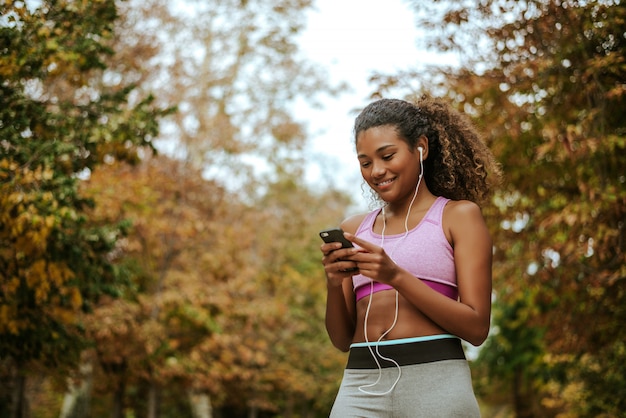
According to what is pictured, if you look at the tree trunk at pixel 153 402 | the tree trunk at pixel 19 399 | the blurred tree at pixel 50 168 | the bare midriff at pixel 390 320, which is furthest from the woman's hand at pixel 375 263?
the tree trunk at pixel 153 402

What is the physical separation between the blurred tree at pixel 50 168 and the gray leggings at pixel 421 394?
121 inches

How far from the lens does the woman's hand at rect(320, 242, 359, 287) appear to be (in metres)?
2.17

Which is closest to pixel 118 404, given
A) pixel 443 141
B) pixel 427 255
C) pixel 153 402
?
pixel 153 402

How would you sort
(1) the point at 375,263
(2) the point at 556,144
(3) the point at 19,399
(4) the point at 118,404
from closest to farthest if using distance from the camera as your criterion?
(1) the point at 375,263 → (2) the point at 556,144 → (3) the point at 19,399 → (4) the point at 118,404

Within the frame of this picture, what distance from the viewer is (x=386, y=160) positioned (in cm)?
239

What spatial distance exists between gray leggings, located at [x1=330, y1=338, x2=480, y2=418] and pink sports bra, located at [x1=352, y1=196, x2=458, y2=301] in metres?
0.26

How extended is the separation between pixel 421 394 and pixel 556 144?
476cm

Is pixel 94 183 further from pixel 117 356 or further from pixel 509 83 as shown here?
pixel 509 83

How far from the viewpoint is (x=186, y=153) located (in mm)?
12484

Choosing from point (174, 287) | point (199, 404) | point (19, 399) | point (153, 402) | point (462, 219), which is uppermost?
point (462, 219)

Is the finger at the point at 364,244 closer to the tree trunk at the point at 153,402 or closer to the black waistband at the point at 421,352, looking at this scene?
the black waistband at the point at 421,352

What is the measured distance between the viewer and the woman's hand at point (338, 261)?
7.13 feet

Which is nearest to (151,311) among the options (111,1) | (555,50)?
(111,1)

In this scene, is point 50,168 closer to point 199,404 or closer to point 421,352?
point 421,352
